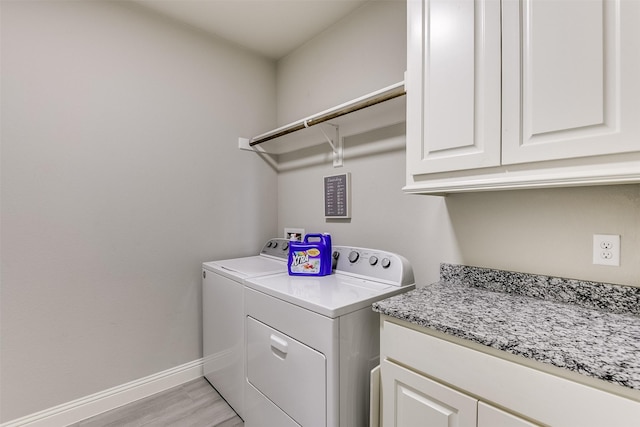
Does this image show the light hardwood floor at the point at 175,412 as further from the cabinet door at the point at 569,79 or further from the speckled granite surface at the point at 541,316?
the cabinet door at the point at 569,79

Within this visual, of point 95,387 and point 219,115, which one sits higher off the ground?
point 219,115

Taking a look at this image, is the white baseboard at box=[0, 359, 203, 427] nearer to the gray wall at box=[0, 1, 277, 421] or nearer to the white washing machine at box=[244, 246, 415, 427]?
the gray wall at box=[0, 1, 277, 421]

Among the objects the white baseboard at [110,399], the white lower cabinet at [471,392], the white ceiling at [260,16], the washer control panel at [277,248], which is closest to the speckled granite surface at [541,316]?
the white lower cabinet at [471,392]

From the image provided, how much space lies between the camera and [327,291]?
4.45 feet

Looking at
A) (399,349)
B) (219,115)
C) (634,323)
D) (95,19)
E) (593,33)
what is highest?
(95,19)

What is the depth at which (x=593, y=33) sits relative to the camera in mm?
832

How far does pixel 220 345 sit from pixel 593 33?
86.7 inches

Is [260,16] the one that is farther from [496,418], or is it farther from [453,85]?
[496,418]

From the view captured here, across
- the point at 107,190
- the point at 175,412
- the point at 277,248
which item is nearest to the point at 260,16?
the point at 107,190

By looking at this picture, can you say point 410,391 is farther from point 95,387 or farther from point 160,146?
point 160,146

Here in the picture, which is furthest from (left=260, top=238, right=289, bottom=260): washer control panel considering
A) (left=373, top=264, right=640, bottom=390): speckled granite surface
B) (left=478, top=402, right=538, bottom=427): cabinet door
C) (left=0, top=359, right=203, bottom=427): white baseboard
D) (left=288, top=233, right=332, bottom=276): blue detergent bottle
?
(left=478, top=402, right=538, bottom=427): cabinet door

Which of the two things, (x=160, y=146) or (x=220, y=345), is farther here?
(x=160, y=146)

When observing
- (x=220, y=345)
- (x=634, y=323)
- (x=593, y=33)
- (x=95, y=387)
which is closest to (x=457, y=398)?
(x=634, y=323)

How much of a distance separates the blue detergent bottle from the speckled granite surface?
562mm
